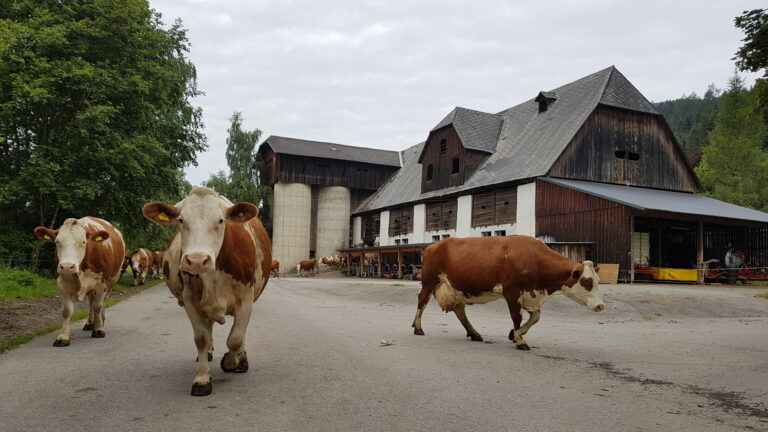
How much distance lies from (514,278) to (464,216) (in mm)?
26152

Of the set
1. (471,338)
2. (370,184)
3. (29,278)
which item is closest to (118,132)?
(29,278)

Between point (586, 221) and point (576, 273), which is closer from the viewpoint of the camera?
point (576, 273)

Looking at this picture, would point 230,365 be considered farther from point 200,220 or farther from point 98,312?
point 98,312

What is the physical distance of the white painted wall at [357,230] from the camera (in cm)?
4998

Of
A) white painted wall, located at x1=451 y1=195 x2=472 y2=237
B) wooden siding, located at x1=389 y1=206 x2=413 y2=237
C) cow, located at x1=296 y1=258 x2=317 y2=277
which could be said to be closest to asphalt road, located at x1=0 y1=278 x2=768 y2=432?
white painted wall, located at x1=451 y1=195 x2=472 y2=237

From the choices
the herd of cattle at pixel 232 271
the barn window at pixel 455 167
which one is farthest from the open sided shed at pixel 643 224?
the herd of cattle at pixel 232 271

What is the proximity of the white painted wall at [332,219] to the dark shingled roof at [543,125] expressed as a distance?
13771 mm

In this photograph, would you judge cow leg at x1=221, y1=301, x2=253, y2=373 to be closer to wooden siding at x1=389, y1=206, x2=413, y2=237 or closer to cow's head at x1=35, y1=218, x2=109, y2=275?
cow's head at x1=35, y1=218, x2=109, y2=275

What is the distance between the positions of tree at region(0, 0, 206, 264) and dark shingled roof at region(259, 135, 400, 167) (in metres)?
27.4

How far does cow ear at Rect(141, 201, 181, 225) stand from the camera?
454cm

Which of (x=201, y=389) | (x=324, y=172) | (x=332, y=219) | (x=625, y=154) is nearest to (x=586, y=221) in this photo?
(x=625, y=154)

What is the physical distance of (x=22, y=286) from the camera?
14.2m

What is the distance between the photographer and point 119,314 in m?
11.4

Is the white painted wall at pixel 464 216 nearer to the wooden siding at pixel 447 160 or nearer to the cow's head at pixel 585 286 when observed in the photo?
the wooden siding at pixel 447 160
